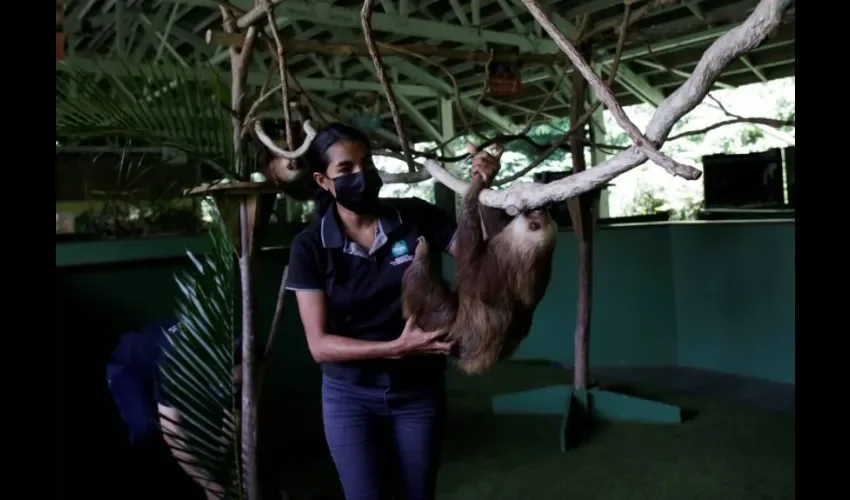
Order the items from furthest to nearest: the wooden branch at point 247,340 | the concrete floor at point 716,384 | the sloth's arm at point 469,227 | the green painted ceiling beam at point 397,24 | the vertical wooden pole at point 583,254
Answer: the green painted ceiling beam at point 397,24
the concrete floor at point 716,384
the vertical wooden pole at point 583,254
the wooden branch at point 247,340
the sloth's arm at point 469,227

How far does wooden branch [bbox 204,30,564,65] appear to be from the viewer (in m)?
2.40

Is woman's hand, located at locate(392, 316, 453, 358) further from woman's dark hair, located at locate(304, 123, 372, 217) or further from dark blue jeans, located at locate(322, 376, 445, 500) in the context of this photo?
woman's dark hair, located at locate(304, 123, 372, 217)

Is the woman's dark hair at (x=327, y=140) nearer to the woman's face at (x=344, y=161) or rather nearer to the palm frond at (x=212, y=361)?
the woman's face at (x=344, y=161)

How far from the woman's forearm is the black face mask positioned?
32 centimetres

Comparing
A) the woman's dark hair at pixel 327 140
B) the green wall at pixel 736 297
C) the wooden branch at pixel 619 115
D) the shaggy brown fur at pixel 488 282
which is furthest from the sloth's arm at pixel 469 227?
the green wall at pixel 736 297

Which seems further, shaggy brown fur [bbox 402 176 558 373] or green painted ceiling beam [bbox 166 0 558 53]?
green painted ceiling beam [bbox 166 0 558 53]

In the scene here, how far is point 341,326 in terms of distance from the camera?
5.41ft

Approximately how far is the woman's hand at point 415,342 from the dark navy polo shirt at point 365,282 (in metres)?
0.11

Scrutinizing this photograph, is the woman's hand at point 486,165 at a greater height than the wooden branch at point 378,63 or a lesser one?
lesser

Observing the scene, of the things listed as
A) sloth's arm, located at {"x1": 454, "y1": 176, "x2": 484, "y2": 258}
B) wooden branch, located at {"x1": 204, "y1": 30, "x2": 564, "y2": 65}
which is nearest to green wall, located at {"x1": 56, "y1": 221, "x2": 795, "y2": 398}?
wooden branch, located at {"x1": 204, "y1": 30, "x2": 564, "y2": 65}

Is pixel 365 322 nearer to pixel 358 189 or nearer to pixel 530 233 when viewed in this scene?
pixel 358 189

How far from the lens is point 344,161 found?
166cm

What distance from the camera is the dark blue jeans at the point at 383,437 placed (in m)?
1.65
